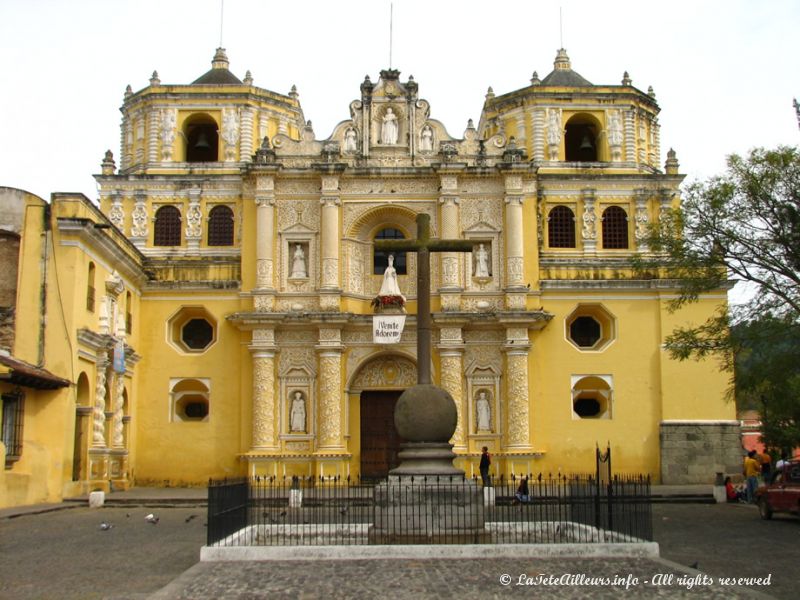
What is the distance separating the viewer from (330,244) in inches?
1171

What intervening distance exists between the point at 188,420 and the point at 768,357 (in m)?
17.9

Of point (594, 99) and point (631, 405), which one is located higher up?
point (594, 99)

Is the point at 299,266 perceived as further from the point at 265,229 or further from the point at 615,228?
the point at 615,228

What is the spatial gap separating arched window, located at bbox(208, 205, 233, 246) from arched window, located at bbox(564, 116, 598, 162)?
11.9m

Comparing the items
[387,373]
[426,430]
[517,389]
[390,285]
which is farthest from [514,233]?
[426,430]

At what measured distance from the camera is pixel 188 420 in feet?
100

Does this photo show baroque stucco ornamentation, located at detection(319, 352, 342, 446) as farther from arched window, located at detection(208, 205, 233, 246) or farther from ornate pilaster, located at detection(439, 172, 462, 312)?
arched window, located at detection(208, 205, 233, 246)

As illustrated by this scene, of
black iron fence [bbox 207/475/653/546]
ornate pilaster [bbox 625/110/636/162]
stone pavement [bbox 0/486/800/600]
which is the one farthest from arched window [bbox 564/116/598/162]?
black iron fence [bbox 207/475/653/546]

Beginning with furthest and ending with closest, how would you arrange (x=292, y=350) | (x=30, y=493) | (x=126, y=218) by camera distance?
1. (x=126, y=218)
2. (x=292, y=350)
3. (x=30, y=493)

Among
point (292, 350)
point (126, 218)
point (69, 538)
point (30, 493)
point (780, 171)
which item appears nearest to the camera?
point (69, 538)

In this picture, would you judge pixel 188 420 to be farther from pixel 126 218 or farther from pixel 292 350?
pixel 126 218

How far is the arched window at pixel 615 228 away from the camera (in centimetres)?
3212

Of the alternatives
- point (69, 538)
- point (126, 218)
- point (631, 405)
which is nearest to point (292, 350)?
point (126, 218)

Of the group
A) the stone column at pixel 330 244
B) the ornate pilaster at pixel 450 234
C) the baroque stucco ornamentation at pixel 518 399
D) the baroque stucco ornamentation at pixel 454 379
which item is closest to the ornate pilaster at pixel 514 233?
the ornate pilaster at pixel 450 234
